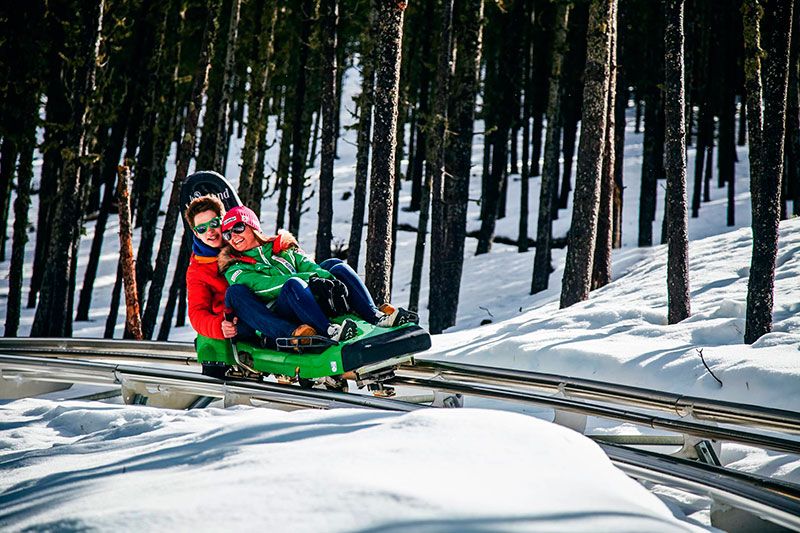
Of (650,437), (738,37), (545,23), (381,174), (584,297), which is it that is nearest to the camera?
(650,437)

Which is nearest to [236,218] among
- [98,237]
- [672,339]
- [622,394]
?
[622,394]

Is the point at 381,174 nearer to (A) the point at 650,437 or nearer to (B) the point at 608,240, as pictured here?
(A) the point at 650,437

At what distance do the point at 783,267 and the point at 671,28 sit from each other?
3.46 m

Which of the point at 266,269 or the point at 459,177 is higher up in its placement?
the point at 459,177

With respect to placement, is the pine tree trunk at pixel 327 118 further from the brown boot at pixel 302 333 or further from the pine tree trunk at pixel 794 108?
the pine tree trunk at pixel 794 108

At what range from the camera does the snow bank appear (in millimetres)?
5785

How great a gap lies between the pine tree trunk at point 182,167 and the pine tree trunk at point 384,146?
6287 mm

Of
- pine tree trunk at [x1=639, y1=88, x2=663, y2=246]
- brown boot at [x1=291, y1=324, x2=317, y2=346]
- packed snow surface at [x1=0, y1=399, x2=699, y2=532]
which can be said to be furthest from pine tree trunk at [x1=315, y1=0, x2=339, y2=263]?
packed snow surface at [x1=0, y1=399, x2=699, y2=532]

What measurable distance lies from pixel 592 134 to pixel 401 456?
7442 mm

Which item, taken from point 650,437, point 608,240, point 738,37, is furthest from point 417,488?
point 738,37

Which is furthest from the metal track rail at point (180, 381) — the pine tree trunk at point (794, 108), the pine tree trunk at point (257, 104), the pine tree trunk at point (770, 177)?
the pine tree trunk at point (794, 108)

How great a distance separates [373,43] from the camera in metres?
12.9

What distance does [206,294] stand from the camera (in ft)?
19.7

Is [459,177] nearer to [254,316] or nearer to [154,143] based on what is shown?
[154,143]
